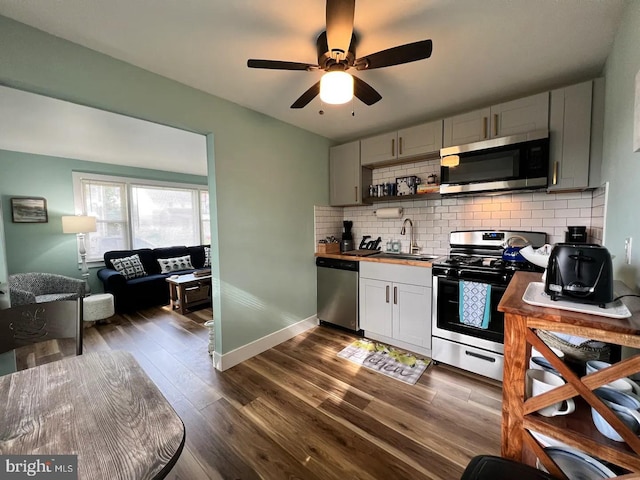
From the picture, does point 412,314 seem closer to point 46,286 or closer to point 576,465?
point 576,465

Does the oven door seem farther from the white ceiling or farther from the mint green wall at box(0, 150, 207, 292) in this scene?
the mint green wall at box(0, 150, 207, 292)

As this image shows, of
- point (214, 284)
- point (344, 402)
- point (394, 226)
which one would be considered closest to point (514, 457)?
point (344, 402)

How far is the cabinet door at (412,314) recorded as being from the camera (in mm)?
2449

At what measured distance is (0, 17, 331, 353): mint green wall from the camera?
1.52 meters

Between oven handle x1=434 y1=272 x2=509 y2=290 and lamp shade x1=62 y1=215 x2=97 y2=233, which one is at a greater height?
lamp shade x1=62 y1=215 x2=97 y2=233

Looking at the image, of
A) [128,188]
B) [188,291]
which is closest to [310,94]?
[188,291]

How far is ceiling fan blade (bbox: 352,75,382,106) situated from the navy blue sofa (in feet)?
13.5

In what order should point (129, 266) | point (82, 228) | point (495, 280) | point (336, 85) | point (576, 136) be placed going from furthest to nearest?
point (129, 266), point (82, 228), point (495, 280), point (576, 136), point (336, 85)

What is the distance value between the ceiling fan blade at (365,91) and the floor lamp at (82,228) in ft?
14.7

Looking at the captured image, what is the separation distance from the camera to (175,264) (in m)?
4.75

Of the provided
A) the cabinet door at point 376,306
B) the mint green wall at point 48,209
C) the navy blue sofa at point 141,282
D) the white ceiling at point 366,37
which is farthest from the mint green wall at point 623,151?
the mint green wall at point 48,209

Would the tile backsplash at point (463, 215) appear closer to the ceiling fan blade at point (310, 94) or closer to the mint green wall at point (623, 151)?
the mint green wall at point (623, 151)

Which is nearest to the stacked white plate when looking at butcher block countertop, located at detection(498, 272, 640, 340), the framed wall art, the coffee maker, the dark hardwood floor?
butcher block countertop, located at detection(498, 272, 640, 340)

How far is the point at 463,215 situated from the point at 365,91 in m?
1.73
